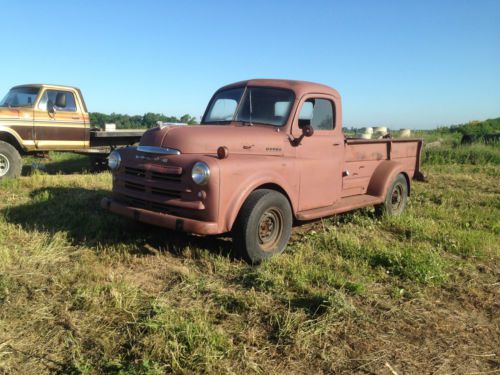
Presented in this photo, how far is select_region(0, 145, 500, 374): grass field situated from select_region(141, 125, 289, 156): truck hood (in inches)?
44.0

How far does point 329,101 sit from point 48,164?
9953 millimetres

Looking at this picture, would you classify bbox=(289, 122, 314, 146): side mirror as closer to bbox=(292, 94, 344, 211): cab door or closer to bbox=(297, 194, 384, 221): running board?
bbox=(292, 94, 344, 211): cab door

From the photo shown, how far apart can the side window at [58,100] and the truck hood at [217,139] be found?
251 inches

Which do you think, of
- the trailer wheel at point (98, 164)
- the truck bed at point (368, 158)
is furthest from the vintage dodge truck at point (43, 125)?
the truck bed at point (368, 158)

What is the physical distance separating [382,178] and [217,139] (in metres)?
3.04

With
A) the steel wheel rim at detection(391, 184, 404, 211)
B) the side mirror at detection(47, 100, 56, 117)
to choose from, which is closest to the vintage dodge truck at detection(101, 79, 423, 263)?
the steel wheel rim at detection(391, 184, 404, 211)

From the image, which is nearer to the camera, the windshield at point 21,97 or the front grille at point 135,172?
the front grille at point 135,172

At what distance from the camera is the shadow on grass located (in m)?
4.92

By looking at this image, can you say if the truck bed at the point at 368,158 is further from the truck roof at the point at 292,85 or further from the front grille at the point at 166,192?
the front grille at the point at 166,192

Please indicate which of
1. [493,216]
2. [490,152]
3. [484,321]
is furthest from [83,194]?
[490,152]

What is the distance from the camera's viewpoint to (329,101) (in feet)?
19.0

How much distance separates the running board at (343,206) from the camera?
5.06m

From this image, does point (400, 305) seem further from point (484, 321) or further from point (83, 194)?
point (83, 194)

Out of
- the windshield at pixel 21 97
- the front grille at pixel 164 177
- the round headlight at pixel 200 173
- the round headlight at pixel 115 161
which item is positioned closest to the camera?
the round headlight at pixel 200 173
